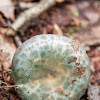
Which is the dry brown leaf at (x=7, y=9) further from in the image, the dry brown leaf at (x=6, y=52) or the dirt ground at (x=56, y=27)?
the dry brown leaf at (x=6, y=52)

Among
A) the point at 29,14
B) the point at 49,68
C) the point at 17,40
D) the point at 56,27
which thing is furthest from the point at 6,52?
the point at 56,27

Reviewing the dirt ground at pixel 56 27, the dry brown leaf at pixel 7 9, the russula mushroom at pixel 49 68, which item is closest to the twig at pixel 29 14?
the dirt ground at pixel 56 27

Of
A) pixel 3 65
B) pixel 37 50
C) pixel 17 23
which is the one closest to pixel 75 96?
pixel 37 50

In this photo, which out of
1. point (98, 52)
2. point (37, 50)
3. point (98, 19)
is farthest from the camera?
point (98, 19)

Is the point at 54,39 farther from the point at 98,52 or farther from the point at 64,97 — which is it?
the point at 98,52

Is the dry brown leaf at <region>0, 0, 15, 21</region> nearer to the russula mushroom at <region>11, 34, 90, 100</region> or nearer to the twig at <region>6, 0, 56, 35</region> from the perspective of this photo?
the twig at <region>6, 0, 56, 35</region>

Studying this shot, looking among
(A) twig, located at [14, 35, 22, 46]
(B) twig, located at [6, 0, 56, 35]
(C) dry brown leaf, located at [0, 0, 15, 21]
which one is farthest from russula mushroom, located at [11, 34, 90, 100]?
(C) dry brown leaf, located at [0, 0, 15, 21]
